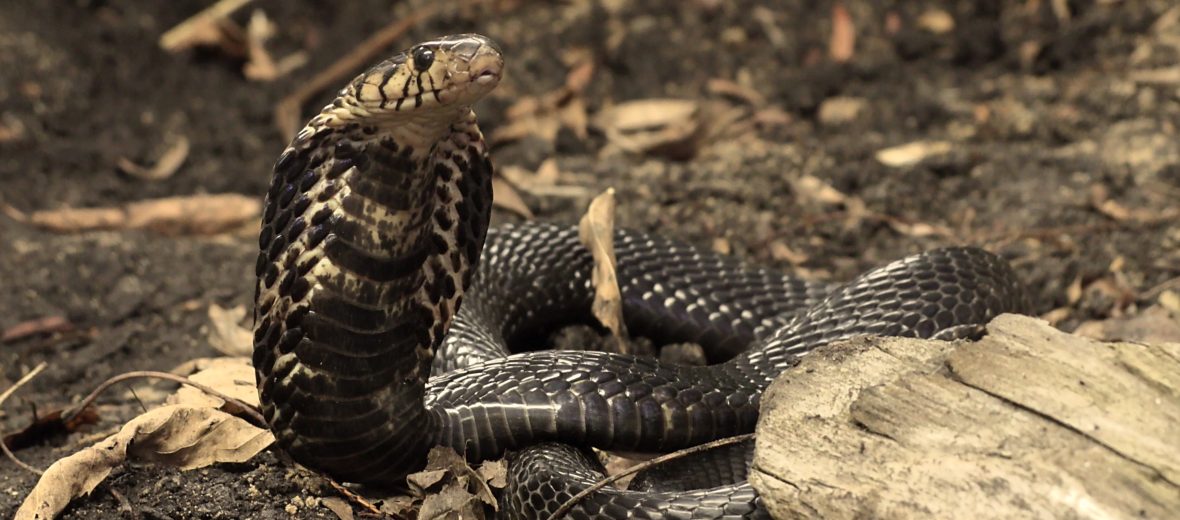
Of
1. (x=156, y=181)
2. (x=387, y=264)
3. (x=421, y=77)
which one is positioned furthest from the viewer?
(x=156, y=181)

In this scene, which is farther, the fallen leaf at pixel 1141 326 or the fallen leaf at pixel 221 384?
the fallen leaf at pixel 1141 326

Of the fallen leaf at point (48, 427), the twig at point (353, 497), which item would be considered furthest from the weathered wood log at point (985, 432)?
the fallen leaf at point (48, 427)

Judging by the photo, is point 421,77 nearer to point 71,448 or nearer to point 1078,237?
point 71,448

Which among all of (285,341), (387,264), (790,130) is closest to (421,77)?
(387,264)

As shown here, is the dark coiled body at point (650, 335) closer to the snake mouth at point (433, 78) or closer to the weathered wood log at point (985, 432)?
the weathered wood log at point (985, 432)

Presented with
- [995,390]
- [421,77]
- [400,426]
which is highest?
[421,77]

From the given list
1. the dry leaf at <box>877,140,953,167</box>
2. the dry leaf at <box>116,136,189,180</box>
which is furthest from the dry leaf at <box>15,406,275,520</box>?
the dry leaf at <box>877,140,953,167</box>
